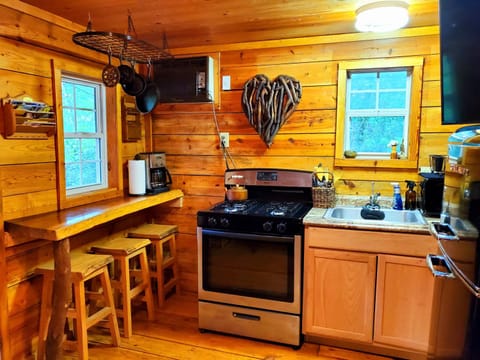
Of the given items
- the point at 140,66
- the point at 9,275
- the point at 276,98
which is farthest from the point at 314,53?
the point at 9,275

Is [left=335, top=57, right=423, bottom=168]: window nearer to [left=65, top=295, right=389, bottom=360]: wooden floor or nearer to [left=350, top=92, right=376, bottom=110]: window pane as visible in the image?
[left=350, top=92, right=376, bottom=110]: window pane

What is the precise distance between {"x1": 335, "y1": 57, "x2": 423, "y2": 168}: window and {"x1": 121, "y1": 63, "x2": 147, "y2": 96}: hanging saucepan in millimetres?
1457

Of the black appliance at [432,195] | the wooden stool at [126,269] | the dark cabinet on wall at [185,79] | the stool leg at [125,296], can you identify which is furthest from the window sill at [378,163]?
the stool leg at [125,296]

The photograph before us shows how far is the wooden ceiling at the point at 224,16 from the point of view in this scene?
2086 mm

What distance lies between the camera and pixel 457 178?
4.61ft

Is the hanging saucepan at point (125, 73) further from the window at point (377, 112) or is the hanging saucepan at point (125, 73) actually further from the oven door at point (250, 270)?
the window at point (377, 112)

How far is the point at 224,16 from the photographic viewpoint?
2311mm

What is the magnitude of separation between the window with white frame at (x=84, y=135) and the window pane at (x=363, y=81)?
6.42 ft

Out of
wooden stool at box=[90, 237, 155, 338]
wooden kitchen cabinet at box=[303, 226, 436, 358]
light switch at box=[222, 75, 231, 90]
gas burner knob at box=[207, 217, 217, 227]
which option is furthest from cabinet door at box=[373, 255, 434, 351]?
light switch at box=[222, 75, 231, 90]

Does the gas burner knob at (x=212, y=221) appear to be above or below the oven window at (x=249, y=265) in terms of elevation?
above

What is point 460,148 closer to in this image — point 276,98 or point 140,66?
point 276,98

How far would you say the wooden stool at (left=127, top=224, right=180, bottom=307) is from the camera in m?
2.95

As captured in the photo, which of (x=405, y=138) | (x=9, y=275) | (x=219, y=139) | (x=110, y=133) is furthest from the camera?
(x=219, y=139)

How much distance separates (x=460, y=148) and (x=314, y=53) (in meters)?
1.67
